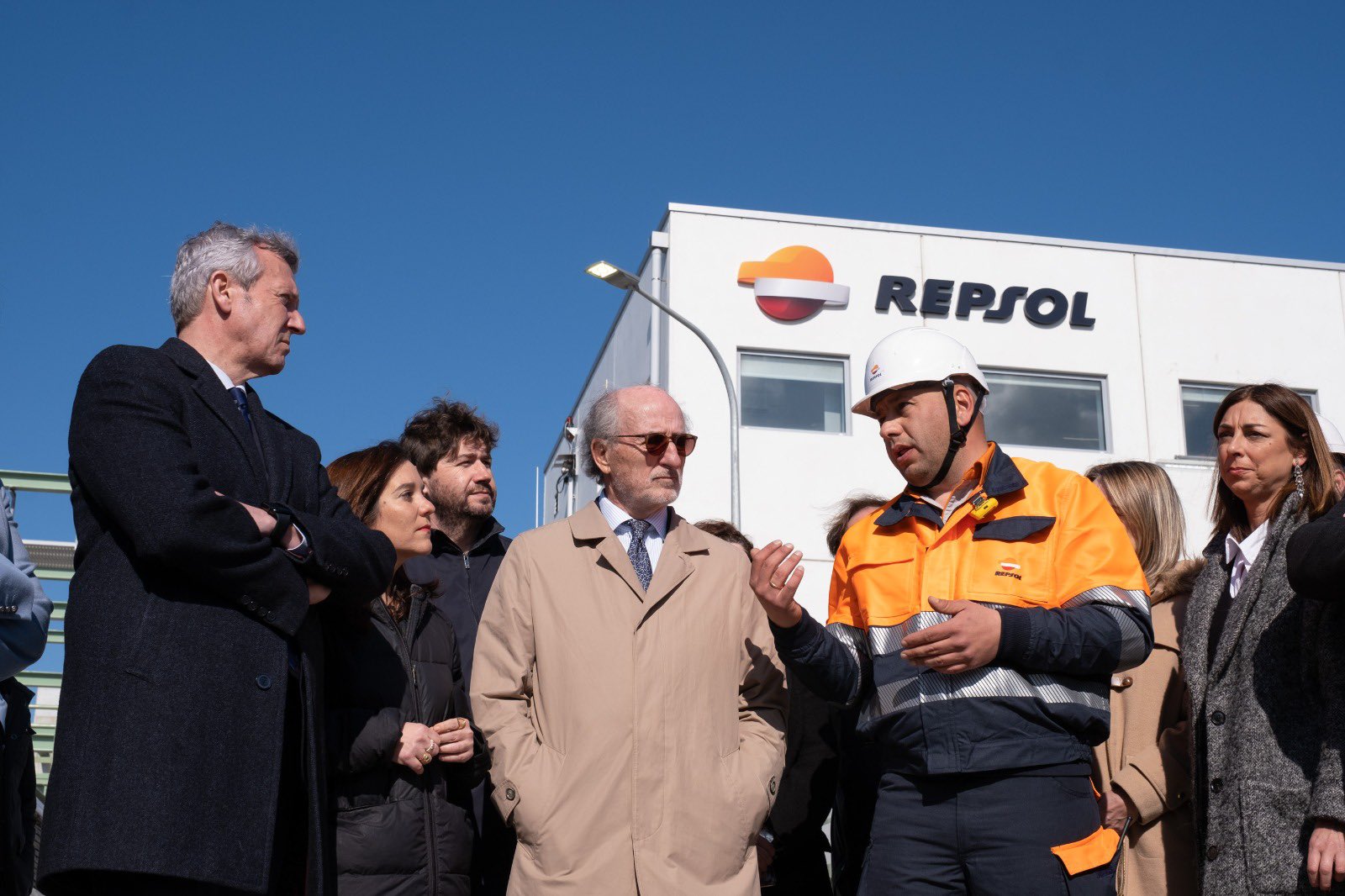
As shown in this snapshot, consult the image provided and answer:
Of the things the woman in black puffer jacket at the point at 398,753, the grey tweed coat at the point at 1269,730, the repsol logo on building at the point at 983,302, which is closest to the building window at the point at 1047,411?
the repsol logo on building at the point at 983,302

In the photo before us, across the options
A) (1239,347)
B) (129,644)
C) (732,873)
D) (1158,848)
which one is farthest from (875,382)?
(1239,347)

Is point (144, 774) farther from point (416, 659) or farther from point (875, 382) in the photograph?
point (875, 382)

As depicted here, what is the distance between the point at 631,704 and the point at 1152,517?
246 cm

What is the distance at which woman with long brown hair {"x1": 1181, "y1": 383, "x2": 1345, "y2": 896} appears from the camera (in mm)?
4051

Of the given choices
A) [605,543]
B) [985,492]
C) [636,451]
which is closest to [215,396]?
[605,543]

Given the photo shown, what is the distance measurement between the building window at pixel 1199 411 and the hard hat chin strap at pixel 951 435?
19888mm

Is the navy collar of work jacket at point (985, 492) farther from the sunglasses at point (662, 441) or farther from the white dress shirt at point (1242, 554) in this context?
the white dress shirt at point (1242, 554)

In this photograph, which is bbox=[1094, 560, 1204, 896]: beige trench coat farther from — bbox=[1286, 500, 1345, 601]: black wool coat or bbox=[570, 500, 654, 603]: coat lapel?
bbox=[570, 500, 654, 603]: coat lapel

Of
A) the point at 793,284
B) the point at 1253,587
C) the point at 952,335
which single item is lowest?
the point at 1253,587

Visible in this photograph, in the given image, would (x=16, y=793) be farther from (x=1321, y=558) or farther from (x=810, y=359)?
(x=810, y=359)

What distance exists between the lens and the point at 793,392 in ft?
71.1

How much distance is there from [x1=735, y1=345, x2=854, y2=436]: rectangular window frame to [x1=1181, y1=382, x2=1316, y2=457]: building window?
598 cm

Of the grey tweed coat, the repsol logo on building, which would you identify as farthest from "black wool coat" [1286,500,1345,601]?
the repsol logo on building

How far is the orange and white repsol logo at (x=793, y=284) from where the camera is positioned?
70.2 ft
